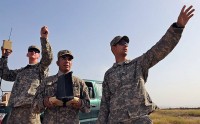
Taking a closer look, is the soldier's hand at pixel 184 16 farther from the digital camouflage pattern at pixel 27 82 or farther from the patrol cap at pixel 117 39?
the digital camouflage pattern at pixel 27 82

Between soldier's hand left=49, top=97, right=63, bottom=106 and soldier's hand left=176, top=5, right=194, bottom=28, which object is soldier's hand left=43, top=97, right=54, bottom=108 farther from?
soldier's hand left=176, top=5, right=194, bottom=28

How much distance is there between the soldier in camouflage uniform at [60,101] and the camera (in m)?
4.59

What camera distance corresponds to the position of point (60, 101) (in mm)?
4535

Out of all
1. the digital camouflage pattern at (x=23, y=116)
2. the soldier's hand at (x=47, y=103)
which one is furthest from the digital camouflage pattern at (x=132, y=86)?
the digital camouflage pattern at (x=23, y=116)

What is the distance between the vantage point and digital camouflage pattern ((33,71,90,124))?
183 inches

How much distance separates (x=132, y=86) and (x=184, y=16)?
1089 mm

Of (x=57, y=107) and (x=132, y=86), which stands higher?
(x=132, y=86)

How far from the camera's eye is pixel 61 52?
4.81 meters

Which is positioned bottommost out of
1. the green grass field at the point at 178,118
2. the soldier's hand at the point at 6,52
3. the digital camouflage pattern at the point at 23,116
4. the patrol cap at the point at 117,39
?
the green grass field at the point at 178,118

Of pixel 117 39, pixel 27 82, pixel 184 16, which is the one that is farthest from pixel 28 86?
pixel 184 16

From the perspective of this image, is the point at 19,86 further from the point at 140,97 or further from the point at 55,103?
the point at 140,97

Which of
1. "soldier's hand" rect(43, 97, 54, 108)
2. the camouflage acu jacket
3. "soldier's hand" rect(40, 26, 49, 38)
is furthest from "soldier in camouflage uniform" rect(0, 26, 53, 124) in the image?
"soldier's hand" rect(43, 97, 54, 108)

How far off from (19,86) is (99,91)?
2.63m

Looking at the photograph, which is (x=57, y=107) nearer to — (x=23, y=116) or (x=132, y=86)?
(x=132, y=86)
